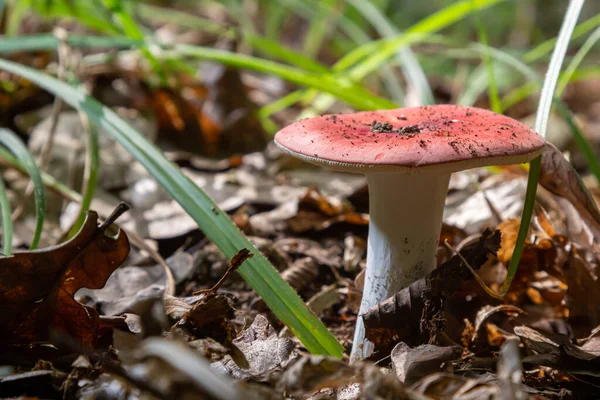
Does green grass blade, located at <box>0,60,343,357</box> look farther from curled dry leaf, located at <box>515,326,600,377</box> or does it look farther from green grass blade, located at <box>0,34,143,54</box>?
green grass blade, located at <box>0,34,143,54</box>

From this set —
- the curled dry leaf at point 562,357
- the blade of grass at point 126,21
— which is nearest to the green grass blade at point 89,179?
the blade of grass at point 126,21

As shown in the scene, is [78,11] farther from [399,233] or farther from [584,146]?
[584,146]

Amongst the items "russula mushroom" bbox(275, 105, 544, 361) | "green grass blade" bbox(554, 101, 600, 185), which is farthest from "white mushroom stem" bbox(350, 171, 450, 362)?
"green grass blade" bbox(554, 101, 600, 185)

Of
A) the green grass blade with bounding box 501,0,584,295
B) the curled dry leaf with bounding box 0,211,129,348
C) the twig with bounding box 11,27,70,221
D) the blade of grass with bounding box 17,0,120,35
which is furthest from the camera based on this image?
the blade of grass with bounding box 17,0,120,35

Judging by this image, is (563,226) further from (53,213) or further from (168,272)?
(53,213)

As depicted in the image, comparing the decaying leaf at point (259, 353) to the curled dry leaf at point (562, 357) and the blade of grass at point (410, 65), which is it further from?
the blade of grass at point (410, 65)

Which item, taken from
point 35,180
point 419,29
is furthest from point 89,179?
point 419,29
